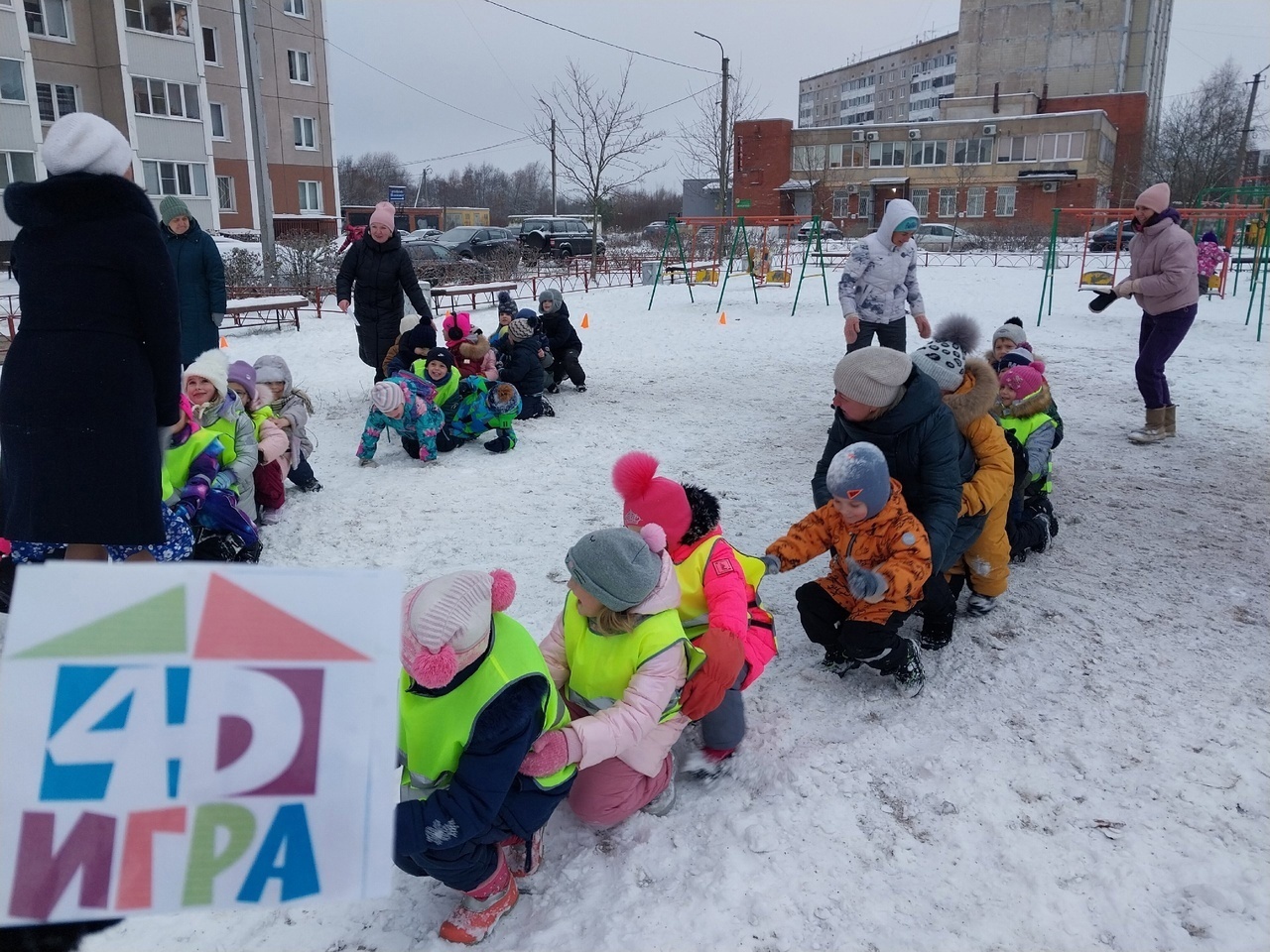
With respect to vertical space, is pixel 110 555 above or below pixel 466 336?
below

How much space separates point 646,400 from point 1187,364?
5.77m

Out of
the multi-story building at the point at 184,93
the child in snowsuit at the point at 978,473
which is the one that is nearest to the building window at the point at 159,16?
the multi-story building at the point at 184,93

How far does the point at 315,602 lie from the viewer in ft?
4.62

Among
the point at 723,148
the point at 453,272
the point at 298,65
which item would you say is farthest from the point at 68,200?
the point at 298,65

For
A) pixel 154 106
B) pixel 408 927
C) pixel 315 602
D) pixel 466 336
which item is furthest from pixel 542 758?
pixel 154 106

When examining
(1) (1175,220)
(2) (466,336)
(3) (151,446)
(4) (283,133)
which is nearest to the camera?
(3) (151,446)

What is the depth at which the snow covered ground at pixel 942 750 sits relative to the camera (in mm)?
2115

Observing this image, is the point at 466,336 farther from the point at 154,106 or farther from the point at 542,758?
the point at 154,106

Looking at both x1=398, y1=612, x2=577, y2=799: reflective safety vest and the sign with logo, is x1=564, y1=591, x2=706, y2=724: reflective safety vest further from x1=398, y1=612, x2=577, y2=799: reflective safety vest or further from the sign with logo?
the sign with logo

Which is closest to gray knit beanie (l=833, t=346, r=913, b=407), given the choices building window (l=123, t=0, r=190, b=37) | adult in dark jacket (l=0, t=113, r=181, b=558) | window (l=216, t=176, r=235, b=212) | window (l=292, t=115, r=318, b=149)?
Result: adult in dark jacket (l=0, t=113, r=181, b=558)

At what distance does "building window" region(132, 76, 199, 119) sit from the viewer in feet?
96.6

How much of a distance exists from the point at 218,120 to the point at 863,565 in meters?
37.7

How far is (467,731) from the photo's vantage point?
192 cm

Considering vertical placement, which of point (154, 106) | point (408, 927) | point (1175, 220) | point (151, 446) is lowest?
point (408, 927)
